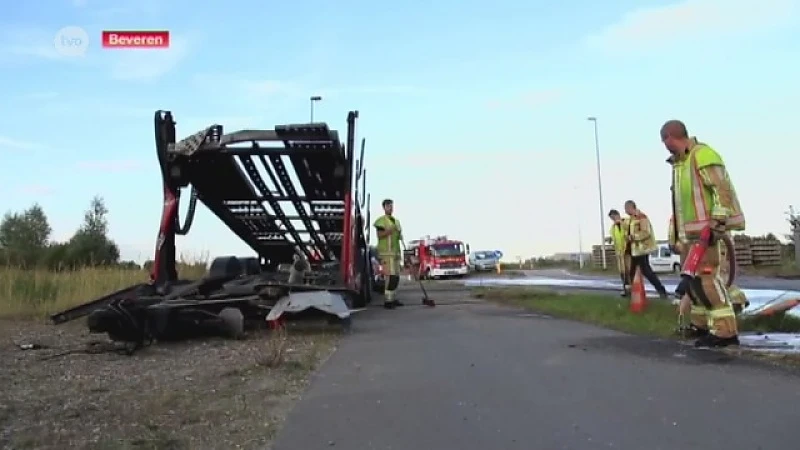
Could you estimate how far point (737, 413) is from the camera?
4.74 meters

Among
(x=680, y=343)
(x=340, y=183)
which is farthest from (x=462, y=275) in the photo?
(x=680, y=343)

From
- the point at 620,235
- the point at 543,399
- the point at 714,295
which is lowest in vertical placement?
the point at 543,399

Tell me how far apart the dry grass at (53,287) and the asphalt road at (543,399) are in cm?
815

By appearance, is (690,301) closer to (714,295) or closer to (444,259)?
(714,295)

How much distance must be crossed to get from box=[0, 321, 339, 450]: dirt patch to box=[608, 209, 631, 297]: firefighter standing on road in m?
9.08

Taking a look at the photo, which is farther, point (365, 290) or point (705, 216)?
point (365, 290)

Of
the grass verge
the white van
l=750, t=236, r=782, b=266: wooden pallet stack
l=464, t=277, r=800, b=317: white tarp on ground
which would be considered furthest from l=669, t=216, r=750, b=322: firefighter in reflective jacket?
l=750, t=236, r=782, b=266: wooden pallet stack

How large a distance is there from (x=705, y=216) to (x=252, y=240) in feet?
34.5

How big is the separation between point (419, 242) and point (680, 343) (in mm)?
45910

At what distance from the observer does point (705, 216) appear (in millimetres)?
7711

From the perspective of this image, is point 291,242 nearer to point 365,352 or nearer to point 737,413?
point 365,352

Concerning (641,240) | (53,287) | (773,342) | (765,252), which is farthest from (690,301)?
(765,252)

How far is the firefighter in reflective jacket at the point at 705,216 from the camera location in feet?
24.5

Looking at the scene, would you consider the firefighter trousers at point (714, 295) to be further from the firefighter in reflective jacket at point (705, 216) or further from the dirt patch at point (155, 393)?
the dirt patch at point (155, 393)
